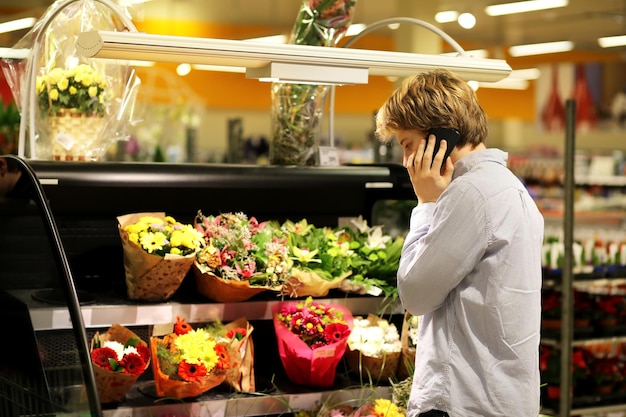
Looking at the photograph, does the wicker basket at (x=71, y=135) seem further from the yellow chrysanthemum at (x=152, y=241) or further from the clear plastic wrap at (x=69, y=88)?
the yellow chrysanthemum at (x=152, y=241)

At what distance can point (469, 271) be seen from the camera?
2.29 meters

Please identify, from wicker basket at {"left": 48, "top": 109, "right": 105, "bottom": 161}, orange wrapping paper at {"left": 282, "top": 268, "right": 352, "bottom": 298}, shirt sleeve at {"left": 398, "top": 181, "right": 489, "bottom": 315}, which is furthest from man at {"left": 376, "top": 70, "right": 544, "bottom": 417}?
wicker basket at {"left": 48, "top": 109, "right": 105, "bottom": 161}

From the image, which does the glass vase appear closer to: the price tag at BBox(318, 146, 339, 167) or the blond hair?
the price tag at BBox(318, 146, 339, 167)

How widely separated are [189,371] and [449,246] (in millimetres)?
971

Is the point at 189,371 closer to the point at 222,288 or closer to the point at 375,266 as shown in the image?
the point at 222,288

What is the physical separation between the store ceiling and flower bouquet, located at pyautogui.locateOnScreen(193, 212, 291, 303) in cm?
909

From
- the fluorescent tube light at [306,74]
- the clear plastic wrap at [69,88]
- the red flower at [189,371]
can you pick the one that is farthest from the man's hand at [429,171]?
the clear plastic wrap at [69,88]

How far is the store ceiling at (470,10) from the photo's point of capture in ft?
41.0

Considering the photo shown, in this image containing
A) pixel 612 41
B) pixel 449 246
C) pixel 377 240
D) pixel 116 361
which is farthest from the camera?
pixel 612 41

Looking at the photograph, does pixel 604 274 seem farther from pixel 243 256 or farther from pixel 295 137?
pixel 243 256

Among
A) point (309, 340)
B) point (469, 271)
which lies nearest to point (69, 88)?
point (309, 340)

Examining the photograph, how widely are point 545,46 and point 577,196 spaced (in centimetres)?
589

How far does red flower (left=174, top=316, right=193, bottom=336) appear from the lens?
2.78 meters

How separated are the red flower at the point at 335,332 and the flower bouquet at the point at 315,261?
16cm
